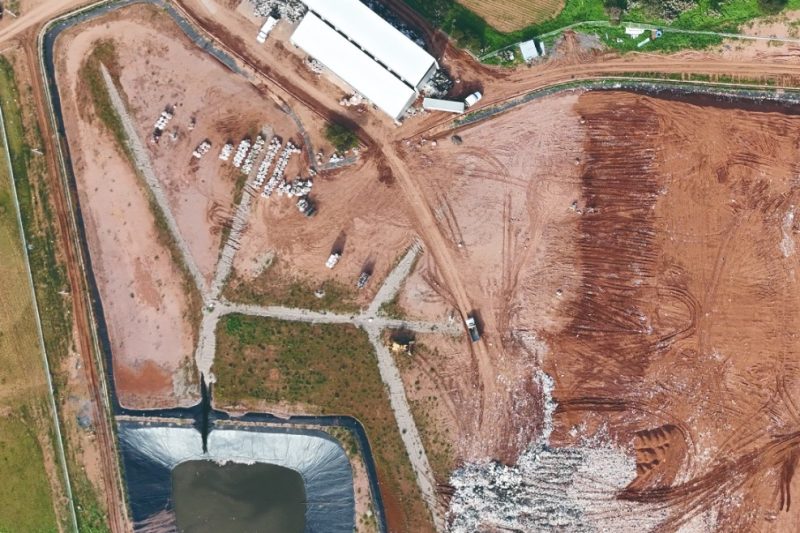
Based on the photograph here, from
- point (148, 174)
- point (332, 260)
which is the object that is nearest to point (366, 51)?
point (332, 260)

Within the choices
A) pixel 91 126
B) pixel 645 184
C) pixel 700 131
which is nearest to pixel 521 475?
pixel 645 184

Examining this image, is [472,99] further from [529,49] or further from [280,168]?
[280,168]

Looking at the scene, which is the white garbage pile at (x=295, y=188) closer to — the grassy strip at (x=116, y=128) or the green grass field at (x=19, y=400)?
the grassy strip at (x=116, y=128)

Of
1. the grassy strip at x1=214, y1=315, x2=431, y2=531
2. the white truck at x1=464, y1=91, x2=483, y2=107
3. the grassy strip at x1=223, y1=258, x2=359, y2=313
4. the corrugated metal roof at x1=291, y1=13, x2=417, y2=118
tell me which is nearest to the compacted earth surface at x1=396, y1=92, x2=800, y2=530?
the white truck at x1=464, y1=91, x2=483, y2=107

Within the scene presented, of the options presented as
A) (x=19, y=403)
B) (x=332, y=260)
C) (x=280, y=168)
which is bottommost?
(x=19, y=403)

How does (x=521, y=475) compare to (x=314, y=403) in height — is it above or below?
below

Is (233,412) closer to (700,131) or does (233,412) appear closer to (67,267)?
(67,267)

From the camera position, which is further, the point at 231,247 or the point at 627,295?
the point at 627,295
